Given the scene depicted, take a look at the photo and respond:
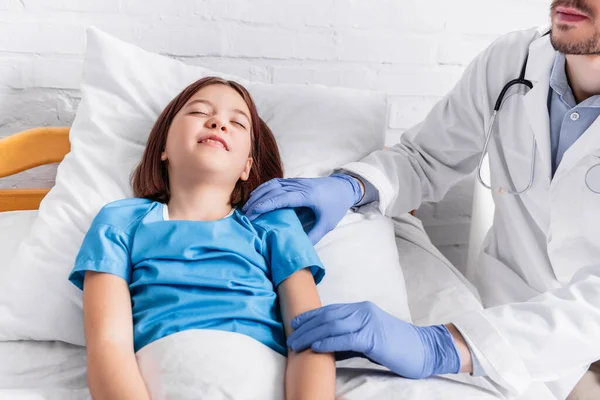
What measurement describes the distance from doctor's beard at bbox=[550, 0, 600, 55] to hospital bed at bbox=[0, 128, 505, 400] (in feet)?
1.93

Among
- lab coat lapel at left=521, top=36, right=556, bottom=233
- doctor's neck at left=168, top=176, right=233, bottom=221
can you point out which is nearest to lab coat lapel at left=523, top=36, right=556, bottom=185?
lab coat lapel at left=521, top=36, right=556, bottom=233

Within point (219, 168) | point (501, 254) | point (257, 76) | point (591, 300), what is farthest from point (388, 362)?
point (257, 76)

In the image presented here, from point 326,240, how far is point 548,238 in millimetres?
484

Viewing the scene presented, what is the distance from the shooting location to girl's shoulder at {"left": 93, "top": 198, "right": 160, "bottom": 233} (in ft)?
3.93

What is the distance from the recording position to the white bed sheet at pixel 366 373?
1021mm

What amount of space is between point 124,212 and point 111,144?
0.26m

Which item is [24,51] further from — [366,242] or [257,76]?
[366,242]

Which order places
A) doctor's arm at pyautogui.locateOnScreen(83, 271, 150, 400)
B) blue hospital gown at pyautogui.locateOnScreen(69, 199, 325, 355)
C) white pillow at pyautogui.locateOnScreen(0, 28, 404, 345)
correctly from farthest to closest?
white pillow at pyautogui.locateOnScreen(0, 28, 404, 345) < blue hospital gown at pyautogui.locateOnScreen(69, 199, 325, 355) < doctor's arm at pyautogui.locateOnScreen(83, 271, 150, 400)

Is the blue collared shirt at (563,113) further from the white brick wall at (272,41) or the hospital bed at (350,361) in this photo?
the white brick wall at (272,41)

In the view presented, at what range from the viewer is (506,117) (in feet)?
4.73

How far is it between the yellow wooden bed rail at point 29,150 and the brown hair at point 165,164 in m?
0.38

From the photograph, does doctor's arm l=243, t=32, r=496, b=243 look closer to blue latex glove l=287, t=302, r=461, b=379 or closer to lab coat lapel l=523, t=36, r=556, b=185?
lab coat lapel l=523, t=36, r=556, b=185

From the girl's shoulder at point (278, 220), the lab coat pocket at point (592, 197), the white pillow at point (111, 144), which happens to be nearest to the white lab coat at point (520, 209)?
the lab coat pocket at point (592, 197)

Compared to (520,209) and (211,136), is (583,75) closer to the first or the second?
(520,209)
